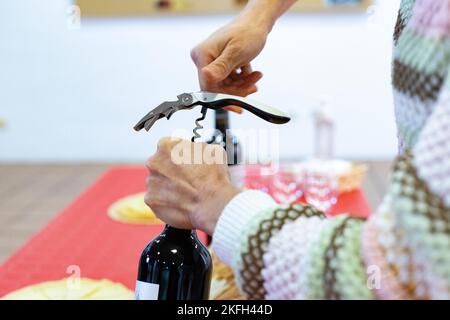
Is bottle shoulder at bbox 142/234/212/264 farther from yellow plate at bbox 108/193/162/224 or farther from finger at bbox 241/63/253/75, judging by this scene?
yellow plate at bbox 108/193/162/224

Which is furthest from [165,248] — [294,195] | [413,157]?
[294,195]

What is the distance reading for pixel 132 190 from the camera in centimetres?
184

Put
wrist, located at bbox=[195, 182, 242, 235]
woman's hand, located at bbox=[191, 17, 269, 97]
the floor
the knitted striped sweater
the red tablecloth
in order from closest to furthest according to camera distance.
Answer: the knitted striped sweater, wrist, located at bbox=[195, 182, 242, 235], woman's hand, located at bbox=[191, 17, 269, 97], the red tablecloth, the floor

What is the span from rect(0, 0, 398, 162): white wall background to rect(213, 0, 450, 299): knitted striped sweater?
390 centimetres

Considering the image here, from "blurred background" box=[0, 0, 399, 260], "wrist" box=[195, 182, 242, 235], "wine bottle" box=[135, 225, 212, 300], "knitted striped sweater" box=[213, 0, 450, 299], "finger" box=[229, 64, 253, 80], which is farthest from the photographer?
"blurred background" box=[0, 0, 399, 260]

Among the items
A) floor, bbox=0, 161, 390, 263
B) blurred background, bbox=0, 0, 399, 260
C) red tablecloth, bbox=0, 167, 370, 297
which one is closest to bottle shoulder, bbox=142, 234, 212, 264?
red tablecloth, bbox=0, 167, 370, 297

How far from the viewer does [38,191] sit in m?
4.08

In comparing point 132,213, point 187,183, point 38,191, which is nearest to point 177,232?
point 187,183

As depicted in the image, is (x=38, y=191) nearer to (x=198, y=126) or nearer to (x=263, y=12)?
(x=263, y=12)

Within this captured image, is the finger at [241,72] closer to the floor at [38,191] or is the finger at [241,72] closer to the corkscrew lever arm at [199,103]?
the corkscrew lever arm at [199,103]

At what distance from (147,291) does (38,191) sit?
3.52m

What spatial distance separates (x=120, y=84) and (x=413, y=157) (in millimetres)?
4356

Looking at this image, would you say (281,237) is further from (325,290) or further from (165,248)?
(165,248)

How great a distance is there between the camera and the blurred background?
15.0 ft
